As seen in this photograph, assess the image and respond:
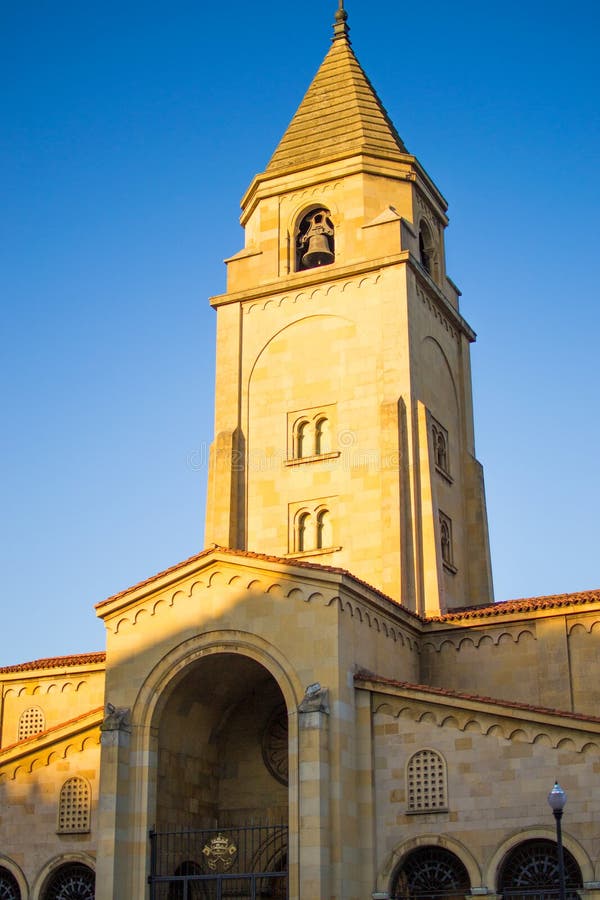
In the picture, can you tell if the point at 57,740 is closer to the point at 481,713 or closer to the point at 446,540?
the point at 481,713

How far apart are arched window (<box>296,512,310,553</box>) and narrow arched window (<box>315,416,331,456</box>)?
1.92 meters

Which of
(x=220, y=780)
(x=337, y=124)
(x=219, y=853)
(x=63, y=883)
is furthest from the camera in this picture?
(x=337, y=124)

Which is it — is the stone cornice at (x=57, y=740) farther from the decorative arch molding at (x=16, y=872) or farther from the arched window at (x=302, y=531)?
the arched window at (x=302, y=531)

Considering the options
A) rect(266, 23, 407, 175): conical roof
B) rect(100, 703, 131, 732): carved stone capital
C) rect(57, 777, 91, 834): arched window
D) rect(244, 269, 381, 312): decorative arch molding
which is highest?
rect(266, 23, 407, 175): conical roof

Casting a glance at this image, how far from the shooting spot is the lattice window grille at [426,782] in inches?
1024

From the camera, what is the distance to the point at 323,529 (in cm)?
3569

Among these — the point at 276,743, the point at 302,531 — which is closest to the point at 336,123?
the point at 302,531

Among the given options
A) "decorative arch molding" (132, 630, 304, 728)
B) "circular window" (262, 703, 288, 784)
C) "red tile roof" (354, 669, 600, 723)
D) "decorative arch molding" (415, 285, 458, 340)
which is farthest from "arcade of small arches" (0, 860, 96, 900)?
"decorative arch molding" (415, 285, 458, 340)

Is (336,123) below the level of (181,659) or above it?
above

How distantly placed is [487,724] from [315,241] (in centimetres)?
1846

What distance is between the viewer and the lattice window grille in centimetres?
2602

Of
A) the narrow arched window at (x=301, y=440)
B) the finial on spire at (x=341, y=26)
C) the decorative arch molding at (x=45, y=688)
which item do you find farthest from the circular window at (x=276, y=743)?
the finial on spire at (x=341, y=26)

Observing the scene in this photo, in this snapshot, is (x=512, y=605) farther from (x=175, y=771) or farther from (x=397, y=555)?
(x=175, y=771)

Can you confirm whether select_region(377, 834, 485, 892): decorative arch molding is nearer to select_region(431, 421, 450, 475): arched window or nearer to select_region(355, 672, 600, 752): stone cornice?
select_region(355, 672, 600, 752): stone cornice
